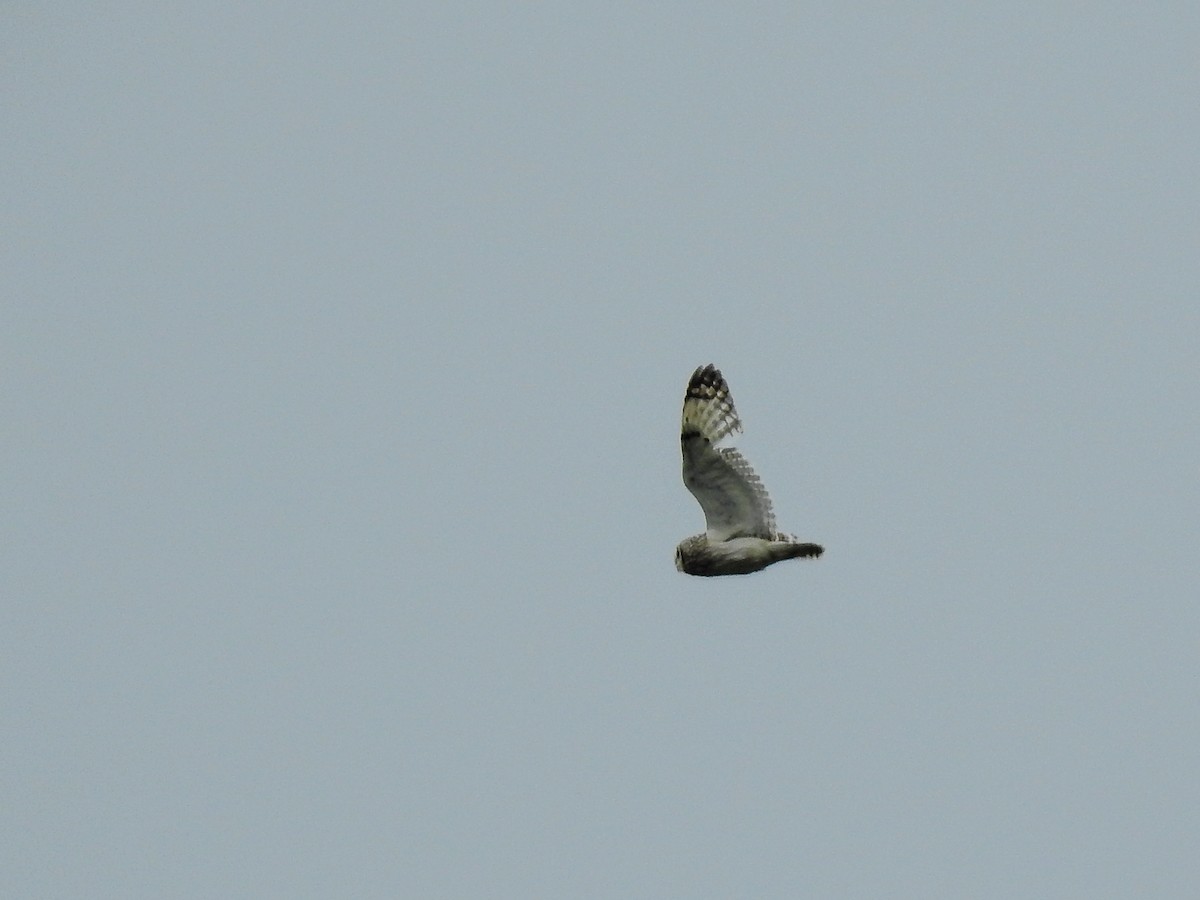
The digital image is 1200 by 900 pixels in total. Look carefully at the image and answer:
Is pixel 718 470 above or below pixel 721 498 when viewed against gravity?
above

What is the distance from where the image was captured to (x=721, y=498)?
2416cm

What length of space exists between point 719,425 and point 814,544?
5.95 feet

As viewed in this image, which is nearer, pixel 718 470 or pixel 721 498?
pixel 718 470

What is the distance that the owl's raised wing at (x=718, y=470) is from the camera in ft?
77.8

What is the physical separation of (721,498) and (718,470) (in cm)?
45

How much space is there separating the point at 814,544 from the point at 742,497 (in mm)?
1039

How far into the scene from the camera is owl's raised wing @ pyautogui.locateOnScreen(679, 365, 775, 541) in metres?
23.7

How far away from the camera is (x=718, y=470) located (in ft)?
78.3

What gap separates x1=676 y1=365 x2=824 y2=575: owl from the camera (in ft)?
77.8

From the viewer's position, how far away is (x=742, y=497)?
949 inches

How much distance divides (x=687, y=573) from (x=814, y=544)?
5.40ft

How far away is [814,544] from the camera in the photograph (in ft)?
78.2

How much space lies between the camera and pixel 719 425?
23.7 meters

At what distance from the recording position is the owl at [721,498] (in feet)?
77.8
